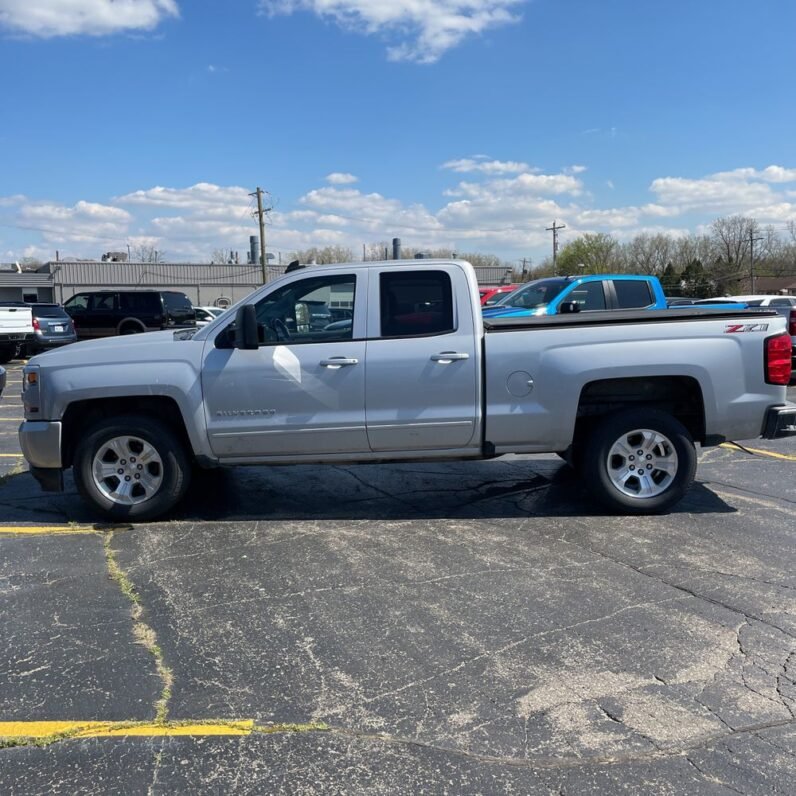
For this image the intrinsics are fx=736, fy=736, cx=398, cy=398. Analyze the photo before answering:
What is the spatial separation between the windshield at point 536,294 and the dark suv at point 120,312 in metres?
15.1

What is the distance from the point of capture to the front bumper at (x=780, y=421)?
5.70m

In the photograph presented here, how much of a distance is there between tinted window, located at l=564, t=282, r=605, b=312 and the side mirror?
7.30m

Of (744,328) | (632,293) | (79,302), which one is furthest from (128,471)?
(79,302)

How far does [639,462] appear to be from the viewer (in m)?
5.88

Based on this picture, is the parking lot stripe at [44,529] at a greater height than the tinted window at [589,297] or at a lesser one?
lesser

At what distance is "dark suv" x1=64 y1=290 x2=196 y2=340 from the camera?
24609mm

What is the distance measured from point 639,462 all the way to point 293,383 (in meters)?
2.81

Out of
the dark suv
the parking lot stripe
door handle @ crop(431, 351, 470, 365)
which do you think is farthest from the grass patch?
the dark suv

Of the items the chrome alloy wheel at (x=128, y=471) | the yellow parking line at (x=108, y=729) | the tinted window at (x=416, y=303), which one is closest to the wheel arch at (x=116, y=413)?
the chrome alloy wheel at (x=128, y=471)

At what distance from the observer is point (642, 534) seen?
548 centimetres

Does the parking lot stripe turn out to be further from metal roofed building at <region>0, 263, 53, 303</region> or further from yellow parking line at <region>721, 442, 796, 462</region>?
metal roofed building at <region>0, 263, 53, 303</region>

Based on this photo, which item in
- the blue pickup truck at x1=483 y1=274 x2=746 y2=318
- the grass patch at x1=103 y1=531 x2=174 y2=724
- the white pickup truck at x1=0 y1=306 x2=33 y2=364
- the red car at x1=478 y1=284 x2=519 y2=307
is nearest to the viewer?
the grass patch at x1=103 y1=531 x2=174 y2=724

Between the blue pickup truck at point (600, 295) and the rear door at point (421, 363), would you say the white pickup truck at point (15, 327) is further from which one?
the rear door at point (421, 363)

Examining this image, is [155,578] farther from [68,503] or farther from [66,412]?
[68,503]
